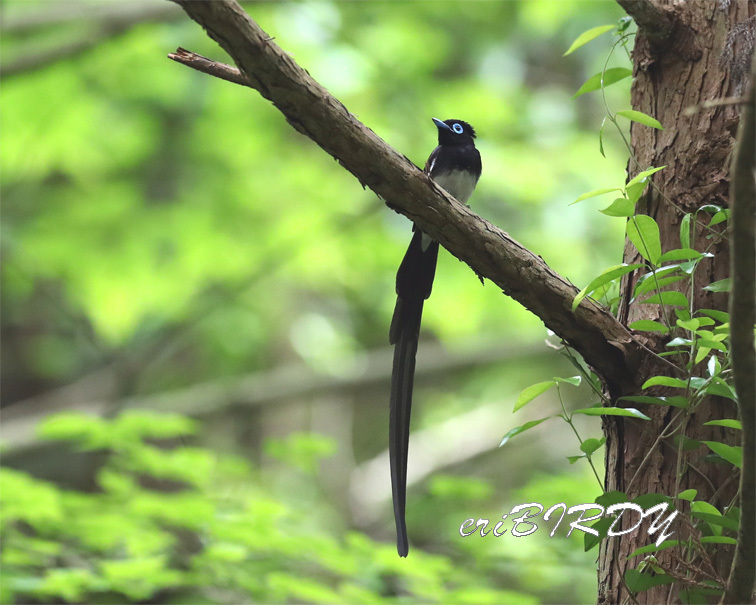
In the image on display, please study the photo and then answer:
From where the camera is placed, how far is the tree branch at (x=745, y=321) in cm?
94

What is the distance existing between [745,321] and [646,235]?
0.47 meters

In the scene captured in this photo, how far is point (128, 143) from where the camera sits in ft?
17.8

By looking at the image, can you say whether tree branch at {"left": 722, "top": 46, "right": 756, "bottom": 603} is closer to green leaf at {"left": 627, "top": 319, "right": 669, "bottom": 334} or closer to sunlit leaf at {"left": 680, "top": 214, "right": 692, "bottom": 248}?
green leaf at {"left": 627, "top": 319, "right": 669, "bottom": 334}

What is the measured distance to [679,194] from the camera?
1812 mm

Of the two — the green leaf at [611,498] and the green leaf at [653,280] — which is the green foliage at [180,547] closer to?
the green leaf at [611,498]

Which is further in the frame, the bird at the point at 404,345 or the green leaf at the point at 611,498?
the bird at the point at 404,345

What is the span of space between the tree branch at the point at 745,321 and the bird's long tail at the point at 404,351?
32.8 inches

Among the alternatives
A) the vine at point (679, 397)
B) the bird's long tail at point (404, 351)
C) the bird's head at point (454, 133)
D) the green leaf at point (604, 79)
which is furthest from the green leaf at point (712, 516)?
the bird's head at point (454, 133)

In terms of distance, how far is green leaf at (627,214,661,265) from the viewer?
4.79ft

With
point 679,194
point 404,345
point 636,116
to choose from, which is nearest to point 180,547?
point 404,345

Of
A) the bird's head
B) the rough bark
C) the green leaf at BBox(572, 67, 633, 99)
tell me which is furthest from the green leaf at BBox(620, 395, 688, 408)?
the bird's head

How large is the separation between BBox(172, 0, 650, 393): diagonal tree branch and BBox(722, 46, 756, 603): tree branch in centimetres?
56

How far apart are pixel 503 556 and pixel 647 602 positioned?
1542mm

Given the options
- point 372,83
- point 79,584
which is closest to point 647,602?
point 79,584
